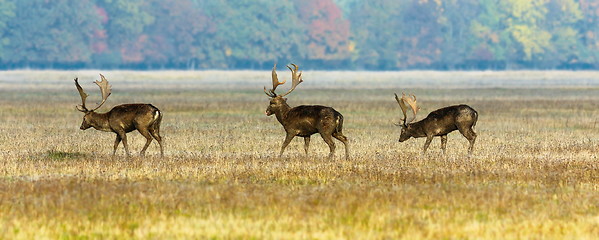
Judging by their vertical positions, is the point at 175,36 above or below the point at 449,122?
below

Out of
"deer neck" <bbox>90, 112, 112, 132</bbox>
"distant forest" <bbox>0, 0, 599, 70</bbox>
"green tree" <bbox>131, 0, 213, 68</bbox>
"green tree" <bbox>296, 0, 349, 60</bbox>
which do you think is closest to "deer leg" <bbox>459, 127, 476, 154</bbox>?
"deer neck" <bbox>90, 112, 112, 132</bbox>

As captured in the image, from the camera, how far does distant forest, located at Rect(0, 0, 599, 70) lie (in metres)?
132

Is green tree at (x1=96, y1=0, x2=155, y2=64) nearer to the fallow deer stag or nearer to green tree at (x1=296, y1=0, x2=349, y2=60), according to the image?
green tree at (x1=296, y1=0, x2=349, y2=60)

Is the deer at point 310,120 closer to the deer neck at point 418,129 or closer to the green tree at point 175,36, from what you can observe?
the deer neck at point 418,129

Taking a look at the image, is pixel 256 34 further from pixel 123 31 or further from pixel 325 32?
pixel 123 31

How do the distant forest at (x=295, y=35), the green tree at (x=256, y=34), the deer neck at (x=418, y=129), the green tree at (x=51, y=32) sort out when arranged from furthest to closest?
the green tree at (x=256, y=34)
the distant forest at (x=295, y=35)
the green tree at (x=51, y=32)
the deer neck at (x=418, y=129)

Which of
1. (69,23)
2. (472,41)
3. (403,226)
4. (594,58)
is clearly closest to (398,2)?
(472,41)

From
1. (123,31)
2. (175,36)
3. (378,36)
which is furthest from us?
(378,36)

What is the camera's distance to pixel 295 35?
139500mm

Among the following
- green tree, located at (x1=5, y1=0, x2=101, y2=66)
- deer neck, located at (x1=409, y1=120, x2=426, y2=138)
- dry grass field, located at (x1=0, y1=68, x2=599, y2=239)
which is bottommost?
green tree, located at (x1=5, y1=0, x2=101, y2=66)

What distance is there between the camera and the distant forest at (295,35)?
13250cm

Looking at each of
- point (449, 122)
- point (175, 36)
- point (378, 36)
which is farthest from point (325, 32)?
point (449, 122)

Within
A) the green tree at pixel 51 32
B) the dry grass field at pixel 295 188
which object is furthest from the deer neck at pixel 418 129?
the green tree at pixel 51 32

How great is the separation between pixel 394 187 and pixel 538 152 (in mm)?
7533
